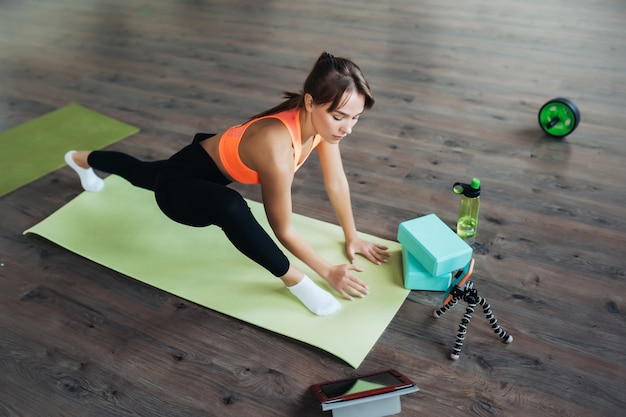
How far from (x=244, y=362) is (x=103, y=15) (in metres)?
3.04

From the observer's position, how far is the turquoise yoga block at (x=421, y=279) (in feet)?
4.98

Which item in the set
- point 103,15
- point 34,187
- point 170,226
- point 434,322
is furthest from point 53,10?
point 434,322

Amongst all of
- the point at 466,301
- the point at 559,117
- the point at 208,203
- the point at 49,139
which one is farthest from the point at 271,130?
the point at 49,139

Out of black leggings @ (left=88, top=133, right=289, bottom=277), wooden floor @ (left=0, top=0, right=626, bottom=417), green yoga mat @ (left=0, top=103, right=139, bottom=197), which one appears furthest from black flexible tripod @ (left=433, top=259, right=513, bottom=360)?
green yoga mat @ (left=0, top=103, right=139, bottom=197)

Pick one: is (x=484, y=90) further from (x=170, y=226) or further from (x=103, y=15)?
(x=103, y=15)

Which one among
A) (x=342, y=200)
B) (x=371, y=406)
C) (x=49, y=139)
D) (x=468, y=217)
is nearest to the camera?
(x=371, y=406)

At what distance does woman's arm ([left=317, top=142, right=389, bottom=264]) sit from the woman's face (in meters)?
0.21

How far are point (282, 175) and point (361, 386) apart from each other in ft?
1.63

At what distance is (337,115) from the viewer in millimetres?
1306

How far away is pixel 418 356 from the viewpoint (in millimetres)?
1378

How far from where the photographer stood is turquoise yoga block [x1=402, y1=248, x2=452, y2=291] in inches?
59.8

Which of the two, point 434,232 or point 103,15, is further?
point 103,15

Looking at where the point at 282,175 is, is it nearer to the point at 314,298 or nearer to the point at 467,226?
the point at 314,298

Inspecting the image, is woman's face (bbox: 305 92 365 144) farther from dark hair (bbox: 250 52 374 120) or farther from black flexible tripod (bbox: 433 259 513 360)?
black flexible tripod (bbox: 433 259 513 360)
